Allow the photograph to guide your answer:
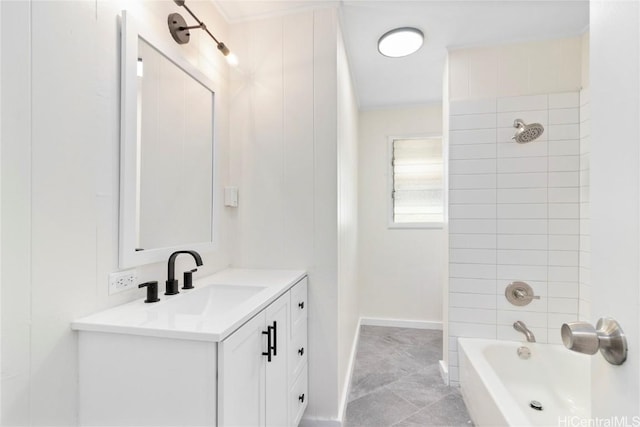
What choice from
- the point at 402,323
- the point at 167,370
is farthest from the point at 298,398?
the point at 402,323

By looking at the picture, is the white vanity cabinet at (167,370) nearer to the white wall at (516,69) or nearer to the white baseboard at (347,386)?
the white baseboard at (347,386)

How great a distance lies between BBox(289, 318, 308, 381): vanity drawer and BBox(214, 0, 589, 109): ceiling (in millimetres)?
1920

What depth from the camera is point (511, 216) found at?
2.16 metres

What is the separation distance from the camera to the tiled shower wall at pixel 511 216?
208cm

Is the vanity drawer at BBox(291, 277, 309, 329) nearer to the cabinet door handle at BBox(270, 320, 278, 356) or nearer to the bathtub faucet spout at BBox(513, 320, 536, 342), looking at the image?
the cabinet door handle at BBox(270, 320, 278, 356)

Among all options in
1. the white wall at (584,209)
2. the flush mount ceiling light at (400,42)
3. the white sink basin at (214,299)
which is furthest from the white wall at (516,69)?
the white sink basin at (214,299)

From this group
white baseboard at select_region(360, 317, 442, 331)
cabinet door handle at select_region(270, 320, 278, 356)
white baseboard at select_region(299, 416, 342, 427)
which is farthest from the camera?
white baseboard at select_region(360, 317, 442, 331)

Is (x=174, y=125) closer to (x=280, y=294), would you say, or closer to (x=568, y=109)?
(x=280, y=294)

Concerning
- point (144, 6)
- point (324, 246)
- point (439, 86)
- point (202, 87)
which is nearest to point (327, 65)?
point (202, 87)

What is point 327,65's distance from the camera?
1759 millimetres

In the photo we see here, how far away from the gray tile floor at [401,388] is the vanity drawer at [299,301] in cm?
84

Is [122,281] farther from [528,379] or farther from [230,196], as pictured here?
[528,379]

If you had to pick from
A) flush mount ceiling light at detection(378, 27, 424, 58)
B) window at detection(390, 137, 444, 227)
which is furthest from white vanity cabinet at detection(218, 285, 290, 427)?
window at detection(390, 137, 444, 227)

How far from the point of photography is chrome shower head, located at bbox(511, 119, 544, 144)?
1.96 metres
